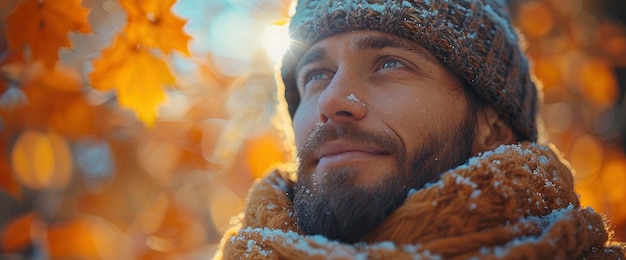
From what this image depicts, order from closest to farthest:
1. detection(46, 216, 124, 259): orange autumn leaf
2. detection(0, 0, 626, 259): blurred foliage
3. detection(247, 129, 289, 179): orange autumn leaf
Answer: detection(0, 0, 626, 259): blurred foliage, detection(46, 216, 124, 259): orange autumn leaf, detection(247, 129, 289, 179): orange autumn leaf

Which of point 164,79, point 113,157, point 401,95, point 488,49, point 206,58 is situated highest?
point 488,49

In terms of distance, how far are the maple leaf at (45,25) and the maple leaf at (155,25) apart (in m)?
0.18

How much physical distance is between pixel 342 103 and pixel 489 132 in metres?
0.67

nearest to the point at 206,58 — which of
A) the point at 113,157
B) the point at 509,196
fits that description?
the point at 113,157

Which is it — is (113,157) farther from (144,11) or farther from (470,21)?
(470,21)

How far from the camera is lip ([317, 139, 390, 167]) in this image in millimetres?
1570

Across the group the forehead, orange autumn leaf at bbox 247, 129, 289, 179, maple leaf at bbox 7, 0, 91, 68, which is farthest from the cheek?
orange autumn leaf at bbox 247, 129, 289, 179

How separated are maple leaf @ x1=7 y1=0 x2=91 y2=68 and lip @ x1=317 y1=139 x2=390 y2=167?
1087 mm

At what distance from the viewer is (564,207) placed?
1534 millimetres

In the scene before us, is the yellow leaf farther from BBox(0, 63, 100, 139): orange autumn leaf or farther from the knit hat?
the knit hat

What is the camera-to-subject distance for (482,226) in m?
1.33

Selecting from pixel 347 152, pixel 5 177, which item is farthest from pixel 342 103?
pixel 5 177

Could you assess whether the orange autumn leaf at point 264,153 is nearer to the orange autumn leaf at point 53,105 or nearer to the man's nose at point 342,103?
the orange autumn leaf at point 53,105

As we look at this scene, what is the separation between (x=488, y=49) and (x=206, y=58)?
2.06 meters
